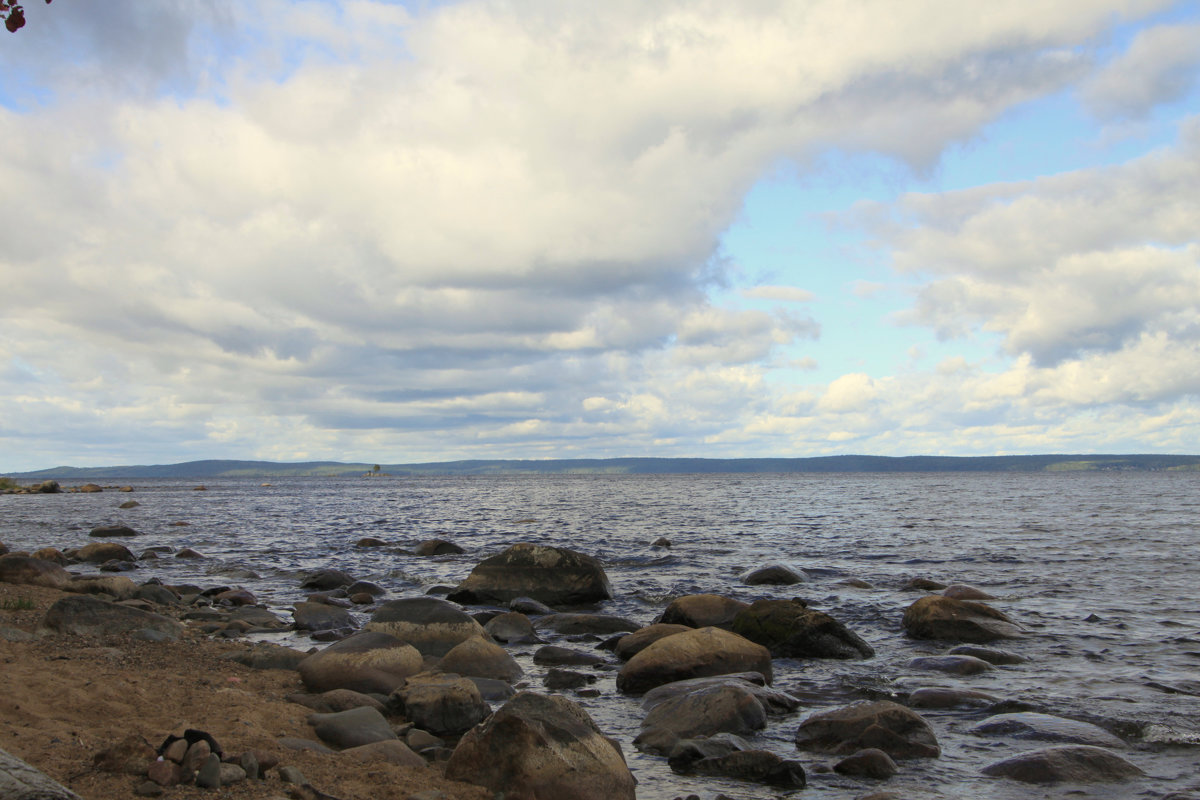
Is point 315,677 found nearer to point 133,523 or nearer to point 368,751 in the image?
point 368,751

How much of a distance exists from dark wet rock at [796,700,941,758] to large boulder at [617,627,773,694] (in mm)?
2409

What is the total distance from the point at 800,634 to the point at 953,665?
2.34 m

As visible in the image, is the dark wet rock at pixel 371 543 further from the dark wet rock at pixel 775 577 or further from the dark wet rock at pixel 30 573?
the dark wet rock at pixel 775 577

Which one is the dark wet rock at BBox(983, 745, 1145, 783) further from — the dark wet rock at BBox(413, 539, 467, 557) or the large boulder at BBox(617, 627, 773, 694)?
the dark wet rock at BBox(413, 539, 467, 557)

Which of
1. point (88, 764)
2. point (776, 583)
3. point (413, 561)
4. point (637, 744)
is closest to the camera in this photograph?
point (88, 764)

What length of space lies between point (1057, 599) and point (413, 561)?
19040mm

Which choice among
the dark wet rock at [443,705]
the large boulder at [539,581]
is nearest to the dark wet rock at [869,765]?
the dark wet rock at [443,705]

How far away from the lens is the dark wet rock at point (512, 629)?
46.8 ft

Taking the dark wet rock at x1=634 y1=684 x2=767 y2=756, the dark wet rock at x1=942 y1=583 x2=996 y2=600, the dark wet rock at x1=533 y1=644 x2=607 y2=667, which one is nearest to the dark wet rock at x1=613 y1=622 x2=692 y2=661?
the dark wet rock at x1=533 y1=644 x2=607 y2=667

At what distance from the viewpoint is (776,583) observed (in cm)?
1992

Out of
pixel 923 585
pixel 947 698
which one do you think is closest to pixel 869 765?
pixel 947 698

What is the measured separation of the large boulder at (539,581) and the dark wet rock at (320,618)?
367 cm

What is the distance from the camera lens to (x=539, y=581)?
730 inches

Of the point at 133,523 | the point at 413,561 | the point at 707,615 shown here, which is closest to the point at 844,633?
the point at 707,615
